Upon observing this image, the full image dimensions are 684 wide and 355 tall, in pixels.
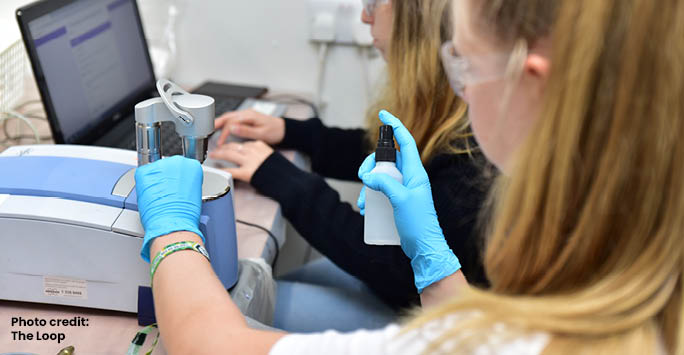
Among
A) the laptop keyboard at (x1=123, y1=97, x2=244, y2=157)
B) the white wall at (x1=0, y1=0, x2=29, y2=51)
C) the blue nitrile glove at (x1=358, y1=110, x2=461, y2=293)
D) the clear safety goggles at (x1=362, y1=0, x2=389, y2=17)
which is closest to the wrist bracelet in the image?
the blue nitrile glove at (x1=358, y1=110, x2=461, y2=293)

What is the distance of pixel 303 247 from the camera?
180cm

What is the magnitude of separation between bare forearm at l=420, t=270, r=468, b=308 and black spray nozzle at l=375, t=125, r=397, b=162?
202 millimetres

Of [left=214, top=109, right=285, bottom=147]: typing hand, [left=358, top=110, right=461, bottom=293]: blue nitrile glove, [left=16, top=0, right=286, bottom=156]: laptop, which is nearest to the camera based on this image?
[left=358, top=110, right=461, bottom=293]: blue nitrile glove

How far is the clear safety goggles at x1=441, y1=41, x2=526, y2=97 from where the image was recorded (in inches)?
22.4

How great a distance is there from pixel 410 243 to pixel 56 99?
0.74m

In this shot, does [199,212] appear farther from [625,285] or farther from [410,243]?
[625,285]

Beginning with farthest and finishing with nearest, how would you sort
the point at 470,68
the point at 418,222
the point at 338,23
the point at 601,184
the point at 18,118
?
the point at 338,23
the point at 18,118
the point at 418,222
the point at 470,68
the point at 601,184

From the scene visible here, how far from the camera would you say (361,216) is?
3.66ft

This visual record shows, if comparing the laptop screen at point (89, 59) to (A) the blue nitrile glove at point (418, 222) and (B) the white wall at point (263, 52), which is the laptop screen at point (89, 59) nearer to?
(B) the white wall at point (263, 52)

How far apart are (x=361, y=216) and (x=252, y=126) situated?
1.41ft

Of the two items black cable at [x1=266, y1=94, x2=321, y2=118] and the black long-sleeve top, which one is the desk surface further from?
black cable at [x1=266, y1=94, x2=321, y2=118]

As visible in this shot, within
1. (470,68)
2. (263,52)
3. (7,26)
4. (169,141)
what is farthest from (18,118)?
(470,68)

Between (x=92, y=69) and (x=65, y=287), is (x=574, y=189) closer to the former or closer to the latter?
(x=65, y=287)

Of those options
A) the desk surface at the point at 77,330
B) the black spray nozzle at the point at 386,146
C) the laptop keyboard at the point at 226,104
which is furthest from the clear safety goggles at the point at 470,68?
the laptop keyboard at the point at 226,104
